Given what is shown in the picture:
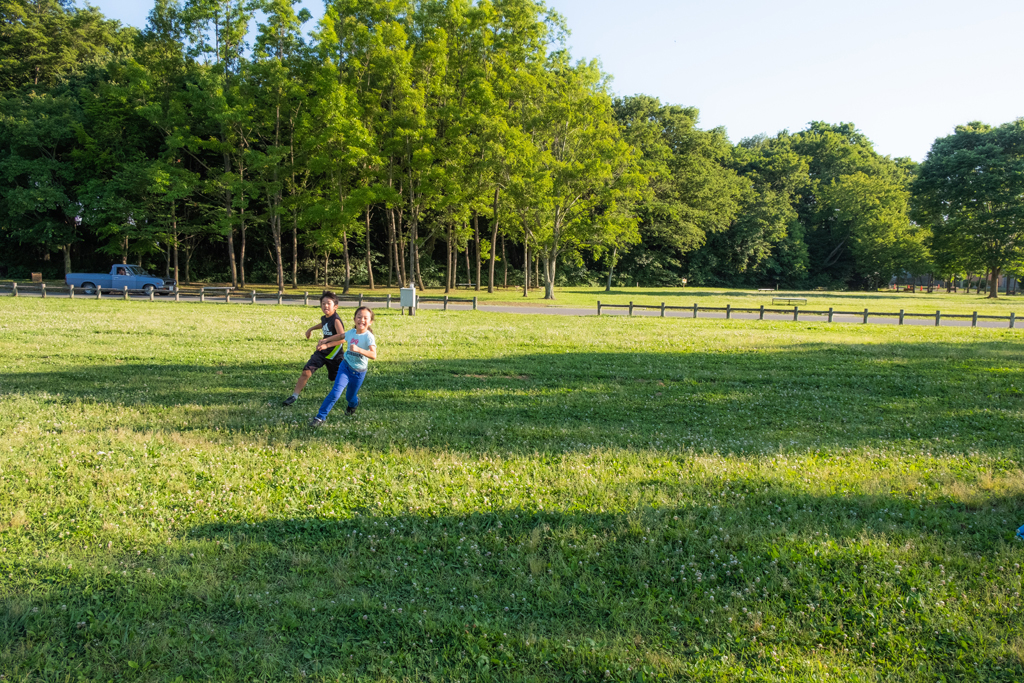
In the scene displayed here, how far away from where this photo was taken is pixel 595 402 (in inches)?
400

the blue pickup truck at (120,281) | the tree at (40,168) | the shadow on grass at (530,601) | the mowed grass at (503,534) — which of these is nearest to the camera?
the shadow on grass at (530,601)

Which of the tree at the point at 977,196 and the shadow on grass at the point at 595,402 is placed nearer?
the shadow on grass at the point at 595,402

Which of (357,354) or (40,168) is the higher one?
(40,168)

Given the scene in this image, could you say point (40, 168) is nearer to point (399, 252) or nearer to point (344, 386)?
point (399, 252)

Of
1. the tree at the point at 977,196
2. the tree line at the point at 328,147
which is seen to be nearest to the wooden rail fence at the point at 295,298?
the tree line at the point at 328,147

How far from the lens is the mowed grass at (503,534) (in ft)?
11.9

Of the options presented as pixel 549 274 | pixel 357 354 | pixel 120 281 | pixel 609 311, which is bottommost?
pixel 609 311

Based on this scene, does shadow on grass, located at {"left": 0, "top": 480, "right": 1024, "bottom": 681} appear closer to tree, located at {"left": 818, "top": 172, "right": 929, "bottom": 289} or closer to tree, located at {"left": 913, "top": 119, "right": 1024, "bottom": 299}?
tree, located at {"left": 913, "top": 119, "right": 1024, "bottom": 299}

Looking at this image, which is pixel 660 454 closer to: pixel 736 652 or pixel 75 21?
pixel 736 652

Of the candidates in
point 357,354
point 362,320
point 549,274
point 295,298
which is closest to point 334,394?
point 357,354

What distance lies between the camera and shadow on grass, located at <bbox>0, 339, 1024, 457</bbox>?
801 centimetres

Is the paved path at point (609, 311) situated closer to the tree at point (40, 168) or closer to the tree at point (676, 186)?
the tree at point (40, 168)

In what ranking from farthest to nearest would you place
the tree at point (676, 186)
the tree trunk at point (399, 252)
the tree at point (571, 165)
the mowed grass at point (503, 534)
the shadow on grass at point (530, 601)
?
the tree at point (676, 186)
the tree trunk at point (399, 252)
the tree at point (571, 165)
the mowed grass at point (503, 534)
the shadow on grass at point (530, 601)

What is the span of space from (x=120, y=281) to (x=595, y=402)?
36494mm
